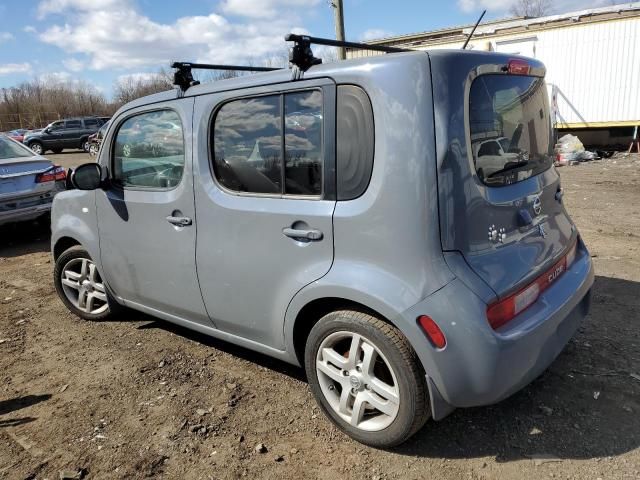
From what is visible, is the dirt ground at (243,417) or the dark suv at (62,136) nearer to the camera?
the dirt ground at (243,417)

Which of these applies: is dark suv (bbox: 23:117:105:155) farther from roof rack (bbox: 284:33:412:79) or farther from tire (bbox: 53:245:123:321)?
roof rack (bbox: 284:33:412:79)

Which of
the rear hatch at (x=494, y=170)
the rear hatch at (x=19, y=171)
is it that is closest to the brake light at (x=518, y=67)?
the rear hatch at (x=494, y=170)

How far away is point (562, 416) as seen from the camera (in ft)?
9.29

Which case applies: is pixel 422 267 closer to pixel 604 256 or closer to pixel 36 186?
pixel 604 256

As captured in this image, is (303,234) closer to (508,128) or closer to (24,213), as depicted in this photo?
(508,128)

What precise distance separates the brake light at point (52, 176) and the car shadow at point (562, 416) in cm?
556

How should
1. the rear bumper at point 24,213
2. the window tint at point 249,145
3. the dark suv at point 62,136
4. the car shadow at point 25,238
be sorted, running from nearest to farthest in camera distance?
the window tint at point 249,145 < the rear bumper at point 24,213 < the car shadow at point 25,238 < the dark suv at point 62,136

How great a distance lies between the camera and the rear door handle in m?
2.61

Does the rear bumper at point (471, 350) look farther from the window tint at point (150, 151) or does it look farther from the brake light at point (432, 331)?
the window tint at point (150, 151)

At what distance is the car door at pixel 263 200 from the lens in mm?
2619

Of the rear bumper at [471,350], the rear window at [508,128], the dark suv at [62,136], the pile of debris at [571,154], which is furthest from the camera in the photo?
the dark suv at [62,136]

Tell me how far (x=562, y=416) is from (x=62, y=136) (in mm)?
31144

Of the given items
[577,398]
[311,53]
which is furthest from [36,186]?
[577,398]

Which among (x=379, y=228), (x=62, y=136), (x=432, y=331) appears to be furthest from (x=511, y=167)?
(x=62, y=136)
